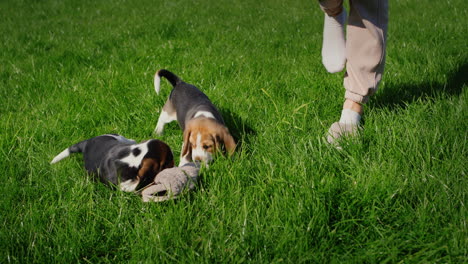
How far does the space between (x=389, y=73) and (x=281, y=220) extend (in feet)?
9.21

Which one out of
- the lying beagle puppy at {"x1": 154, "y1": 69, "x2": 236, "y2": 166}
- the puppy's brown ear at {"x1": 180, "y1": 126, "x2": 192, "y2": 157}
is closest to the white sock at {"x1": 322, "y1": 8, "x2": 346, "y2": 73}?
the lying beagle puppy at {"x1": 154, "y1": 69, "x2": 236, "y2": 166}

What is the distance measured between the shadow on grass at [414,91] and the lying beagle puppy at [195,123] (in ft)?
4.26

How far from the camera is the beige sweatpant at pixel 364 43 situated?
3.05 meters

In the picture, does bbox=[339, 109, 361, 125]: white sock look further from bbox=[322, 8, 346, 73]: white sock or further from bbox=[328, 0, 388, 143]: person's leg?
bbox=[322, 8, 346, 73]: white sock

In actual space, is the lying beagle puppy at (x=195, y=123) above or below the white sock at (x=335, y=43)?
below

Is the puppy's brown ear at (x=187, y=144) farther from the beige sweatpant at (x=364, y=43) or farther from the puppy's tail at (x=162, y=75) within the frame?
the beige sweatpant at (x=364, y=43)

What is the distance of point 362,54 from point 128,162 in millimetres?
1830

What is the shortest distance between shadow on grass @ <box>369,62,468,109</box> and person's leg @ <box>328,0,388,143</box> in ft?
1.22

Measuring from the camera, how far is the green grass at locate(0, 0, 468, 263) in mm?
2057

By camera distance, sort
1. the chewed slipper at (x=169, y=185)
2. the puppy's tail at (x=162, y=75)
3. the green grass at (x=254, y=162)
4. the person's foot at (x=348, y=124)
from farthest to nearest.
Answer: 1. the puppy's tail at (x=162, y=75)
2. the person's foot at (x=348, y=124)
3. the chewed slipper at (x=169, y=185)
4. the green grass at (x=254, y=162)

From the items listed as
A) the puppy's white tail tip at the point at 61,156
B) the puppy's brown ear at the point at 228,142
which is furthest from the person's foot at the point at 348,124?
the puppy's white tail tip at the point at 61,156

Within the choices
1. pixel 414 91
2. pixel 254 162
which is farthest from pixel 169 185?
pixel 414 91

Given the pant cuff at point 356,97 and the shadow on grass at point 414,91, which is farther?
the shadow on grass at point 414,91

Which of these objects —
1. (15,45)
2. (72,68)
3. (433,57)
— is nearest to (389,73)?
(433,57)
